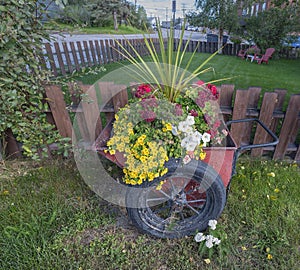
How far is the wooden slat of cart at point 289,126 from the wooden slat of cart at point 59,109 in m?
2.18

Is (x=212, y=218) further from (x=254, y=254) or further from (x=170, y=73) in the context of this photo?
(x=170, y=73)

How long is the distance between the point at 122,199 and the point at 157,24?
1477 millimetres

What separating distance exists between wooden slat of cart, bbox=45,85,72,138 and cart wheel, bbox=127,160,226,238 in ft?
3.79

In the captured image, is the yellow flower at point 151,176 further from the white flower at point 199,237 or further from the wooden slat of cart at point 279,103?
the wooden slat of cart at point 279,103

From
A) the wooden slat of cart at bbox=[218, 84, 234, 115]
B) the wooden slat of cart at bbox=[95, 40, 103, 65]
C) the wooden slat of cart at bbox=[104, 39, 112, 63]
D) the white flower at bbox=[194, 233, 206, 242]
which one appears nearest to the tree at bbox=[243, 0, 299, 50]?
the wooden slat of cart at bbox=[104, 39, 112, 63]

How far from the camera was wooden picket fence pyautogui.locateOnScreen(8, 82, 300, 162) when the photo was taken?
2100 millimetres

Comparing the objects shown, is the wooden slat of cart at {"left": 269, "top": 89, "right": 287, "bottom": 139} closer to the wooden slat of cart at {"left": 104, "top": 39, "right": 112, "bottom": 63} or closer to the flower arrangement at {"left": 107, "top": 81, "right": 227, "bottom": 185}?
the flower arrangement at {"left": 107, "top": 81, "right": 227, "bottom": 185}

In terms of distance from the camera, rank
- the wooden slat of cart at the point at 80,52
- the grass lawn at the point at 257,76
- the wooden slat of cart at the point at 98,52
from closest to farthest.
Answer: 1. the grass lawn at the point at 257,76
2. the wooden slat of cart at the point at 80,52
3. the wooden slat of cart at the point at 98,52

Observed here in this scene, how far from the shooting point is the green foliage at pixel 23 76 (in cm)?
168

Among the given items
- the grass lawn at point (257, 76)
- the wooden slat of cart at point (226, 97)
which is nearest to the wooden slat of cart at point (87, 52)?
the grass lawn at point (257, 76)

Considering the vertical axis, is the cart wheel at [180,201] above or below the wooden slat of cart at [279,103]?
below

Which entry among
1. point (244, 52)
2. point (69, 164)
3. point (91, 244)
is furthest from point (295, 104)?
point (244, 52)

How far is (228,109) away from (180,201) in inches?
42.3

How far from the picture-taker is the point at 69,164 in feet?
7.88
